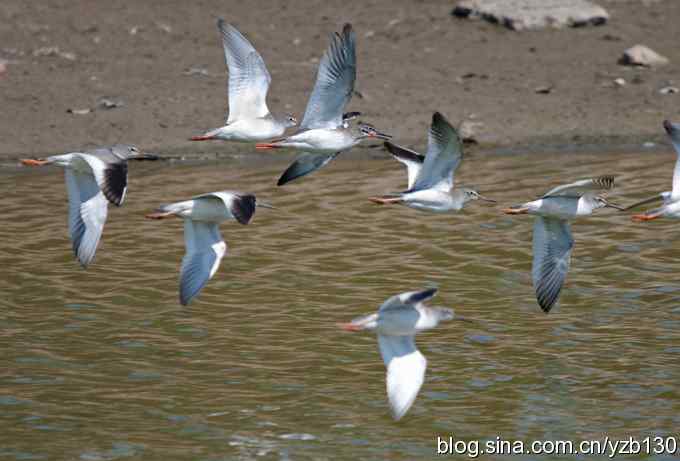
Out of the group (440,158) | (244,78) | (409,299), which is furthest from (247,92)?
(409,299)

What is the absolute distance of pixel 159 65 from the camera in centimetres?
1875

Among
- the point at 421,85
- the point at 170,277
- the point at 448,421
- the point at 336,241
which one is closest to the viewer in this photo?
the point at 448,421

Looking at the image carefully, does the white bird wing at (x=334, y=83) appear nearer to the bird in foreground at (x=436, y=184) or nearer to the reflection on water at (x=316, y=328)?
the bird in foreground at (x=436, y=184)

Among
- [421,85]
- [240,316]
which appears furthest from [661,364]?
[421,85]

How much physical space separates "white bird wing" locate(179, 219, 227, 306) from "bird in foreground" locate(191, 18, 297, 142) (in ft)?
4.33

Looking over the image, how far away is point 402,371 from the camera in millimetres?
8992

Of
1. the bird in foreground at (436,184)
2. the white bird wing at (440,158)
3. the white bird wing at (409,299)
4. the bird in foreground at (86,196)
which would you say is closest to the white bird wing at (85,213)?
the bird in foreground at (86,196)

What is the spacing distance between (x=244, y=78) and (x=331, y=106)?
909 millimetres

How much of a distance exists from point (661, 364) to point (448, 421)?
6.87 feet

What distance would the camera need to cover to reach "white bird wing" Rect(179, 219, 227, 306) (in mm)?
10047

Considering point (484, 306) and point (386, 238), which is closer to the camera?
point (484, 306)

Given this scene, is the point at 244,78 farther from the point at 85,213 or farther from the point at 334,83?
the point at 85,213

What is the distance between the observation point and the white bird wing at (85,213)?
10617 millimetres

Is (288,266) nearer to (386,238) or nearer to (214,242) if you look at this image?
(386,238)
